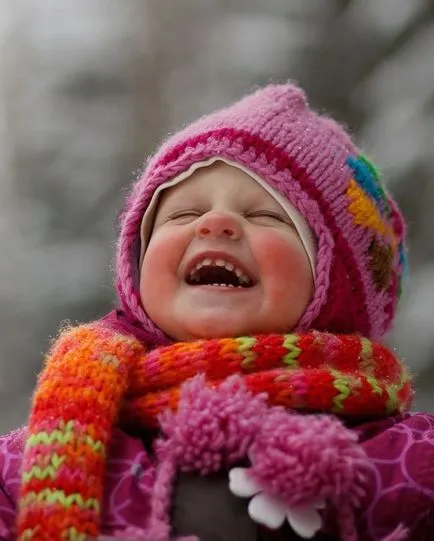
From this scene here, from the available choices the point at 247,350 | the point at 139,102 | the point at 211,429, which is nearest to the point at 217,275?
the point at 247,350

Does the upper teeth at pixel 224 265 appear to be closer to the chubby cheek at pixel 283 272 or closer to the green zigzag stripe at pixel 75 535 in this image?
the chubby cheek at pixel 283 272

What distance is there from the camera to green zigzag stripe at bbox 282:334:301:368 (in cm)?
82

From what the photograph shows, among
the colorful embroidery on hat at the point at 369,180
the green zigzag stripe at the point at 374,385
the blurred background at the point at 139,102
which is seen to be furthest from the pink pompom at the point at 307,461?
the blurred background at the point at 139,102

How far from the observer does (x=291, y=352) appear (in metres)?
0.82

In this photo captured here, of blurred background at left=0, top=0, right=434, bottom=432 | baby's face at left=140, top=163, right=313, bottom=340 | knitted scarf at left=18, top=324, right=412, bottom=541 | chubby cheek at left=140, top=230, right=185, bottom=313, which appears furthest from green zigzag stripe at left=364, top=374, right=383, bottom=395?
blurred background at left=0, top=0, right=434, bottom=432

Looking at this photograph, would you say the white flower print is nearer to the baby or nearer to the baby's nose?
the baby

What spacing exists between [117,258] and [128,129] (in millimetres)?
438

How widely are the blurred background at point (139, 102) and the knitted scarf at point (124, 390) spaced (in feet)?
1.63

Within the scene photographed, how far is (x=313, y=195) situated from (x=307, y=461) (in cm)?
34

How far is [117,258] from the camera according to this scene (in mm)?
1017

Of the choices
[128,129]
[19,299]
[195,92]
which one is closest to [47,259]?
[19,299]

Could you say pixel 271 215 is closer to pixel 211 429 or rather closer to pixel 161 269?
pixel 161 269

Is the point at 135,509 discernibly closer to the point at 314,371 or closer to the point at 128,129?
the point at 314,371

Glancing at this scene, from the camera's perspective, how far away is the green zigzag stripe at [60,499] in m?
0.69
